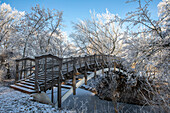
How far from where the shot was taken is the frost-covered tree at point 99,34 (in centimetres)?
1714

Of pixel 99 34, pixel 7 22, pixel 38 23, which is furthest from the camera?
pixel 99 34

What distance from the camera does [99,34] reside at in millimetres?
18594

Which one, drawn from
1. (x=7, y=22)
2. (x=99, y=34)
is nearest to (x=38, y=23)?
(x=7, y=22)

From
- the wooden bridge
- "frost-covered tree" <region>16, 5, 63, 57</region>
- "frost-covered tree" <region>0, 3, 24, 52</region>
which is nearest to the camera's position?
the wooden bridge

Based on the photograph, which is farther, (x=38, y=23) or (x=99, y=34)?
(x=99, y=34)

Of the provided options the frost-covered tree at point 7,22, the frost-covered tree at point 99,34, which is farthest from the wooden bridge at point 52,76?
the frost-covered tree at point 7,22

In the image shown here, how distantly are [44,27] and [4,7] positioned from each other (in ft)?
23.7

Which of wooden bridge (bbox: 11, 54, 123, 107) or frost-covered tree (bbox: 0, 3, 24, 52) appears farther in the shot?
frost-covered tree (bbox: 0, 3, 24, 52)

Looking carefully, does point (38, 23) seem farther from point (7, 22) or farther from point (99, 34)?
point (99, 34)

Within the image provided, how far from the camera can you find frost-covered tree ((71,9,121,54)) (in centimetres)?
1714

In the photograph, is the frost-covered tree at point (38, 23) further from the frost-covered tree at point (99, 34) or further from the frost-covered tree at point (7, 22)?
the frost-covered tree at point (99, 34)

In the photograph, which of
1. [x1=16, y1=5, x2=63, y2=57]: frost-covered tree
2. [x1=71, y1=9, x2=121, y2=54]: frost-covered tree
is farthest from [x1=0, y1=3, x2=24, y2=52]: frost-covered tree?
[x1=71, y1=9, x2=121, y2=54]: frost-covered tree

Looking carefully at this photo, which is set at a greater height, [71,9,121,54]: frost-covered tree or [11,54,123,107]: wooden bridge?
[71,9,121,54]: frost-covered tree

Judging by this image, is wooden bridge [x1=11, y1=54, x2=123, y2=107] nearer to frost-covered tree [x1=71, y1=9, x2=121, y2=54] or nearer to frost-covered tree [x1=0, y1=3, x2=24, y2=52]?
frost-covered tree [x1=71, y1=9, x2=121, y2=54]
